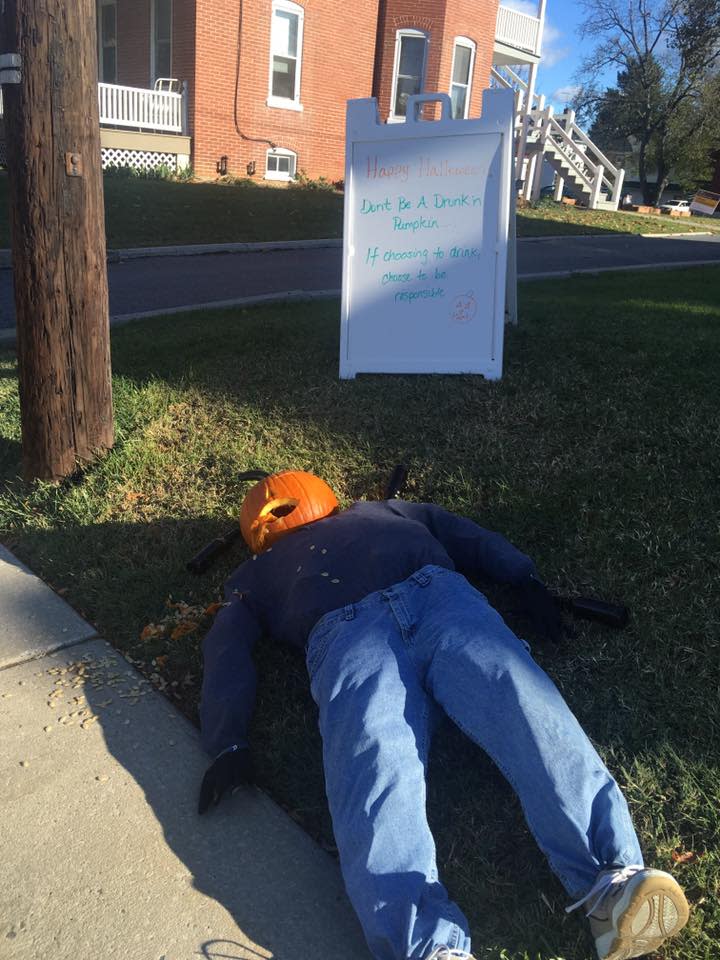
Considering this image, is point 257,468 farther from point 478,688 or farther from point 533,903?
point 533,903

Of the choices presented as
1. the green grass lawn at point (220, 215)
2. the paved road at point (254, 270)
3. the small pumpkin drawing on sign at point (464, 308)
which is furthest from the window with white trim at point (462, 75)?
the small pumpkin drawing on sign at point (464, 308)

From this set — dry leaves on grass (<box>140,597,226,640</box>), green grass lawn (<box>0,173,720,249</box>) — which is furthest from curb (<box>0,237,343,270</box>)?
dry leaves on grass (<box>140,597,226,640</box>)

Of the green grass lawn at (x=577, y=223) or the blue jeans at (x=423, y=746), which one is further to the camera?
the green grass lawn at (x=577, y=223)

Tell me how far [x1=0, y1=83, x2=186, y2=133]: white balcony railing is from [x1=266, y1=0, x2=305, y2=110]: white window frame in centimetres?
226

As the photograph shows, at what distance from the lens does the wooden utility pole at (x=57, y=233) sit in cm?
352

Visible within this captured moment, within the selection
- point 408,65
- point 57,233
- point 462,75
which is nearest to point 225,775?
point 57,233

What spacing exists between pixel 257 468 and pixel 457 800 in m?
2.15

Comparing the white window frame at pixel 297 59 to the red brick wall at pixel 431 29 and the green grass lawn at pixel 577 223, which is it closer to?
the red brick wall at pixel 431 29

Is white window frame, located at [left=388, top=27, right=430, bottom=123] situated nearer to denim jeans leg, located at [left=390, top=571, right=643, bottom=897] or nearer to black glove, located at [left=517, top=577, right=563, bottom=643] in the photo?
black glove, located at [left=517, top=577, right=563, bottom=643]

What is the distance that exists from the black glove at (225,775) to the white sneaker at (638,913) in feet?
3.08

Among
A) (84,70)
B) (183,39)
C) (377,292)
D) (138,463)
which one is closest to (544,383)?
(377,292)

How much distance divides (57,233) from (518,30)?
76.5 ft

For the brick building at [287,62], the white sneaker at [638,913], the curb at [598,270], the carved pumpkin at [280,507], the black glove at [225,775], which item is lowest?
the black glove at [225,775]

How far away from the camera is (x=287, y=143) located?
19.0 metres
